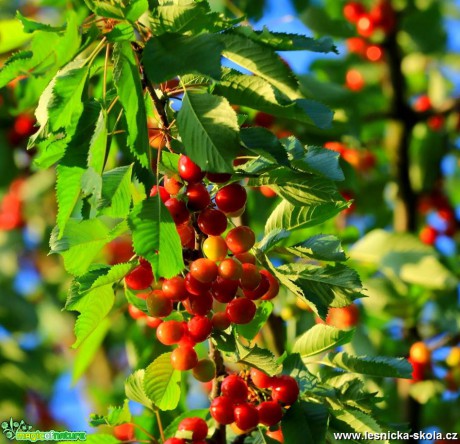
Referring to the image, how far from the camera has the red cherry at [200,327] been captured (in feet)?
4.16

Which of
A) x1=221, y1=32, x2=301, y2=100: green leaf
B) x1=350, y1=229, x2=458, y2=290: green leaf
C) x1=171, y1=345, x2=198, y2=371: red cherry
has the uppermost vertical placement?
x1=221, y1=32, x2=301, y2=100: green leaf

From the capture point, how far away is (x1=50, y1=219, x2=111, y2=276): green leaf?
52.6 inches

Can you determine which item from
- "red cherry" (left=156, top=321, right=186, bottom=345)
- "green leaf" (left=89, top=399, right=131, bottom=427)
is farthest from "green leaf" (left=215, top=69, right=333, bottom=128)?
"green leaf" (left=89, top=399, right=131, bottom=427)

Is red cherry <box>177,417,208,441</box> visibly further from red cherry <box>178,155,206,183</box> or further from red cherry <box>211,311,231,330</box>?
red cherry <box>178,155,206,183</box>

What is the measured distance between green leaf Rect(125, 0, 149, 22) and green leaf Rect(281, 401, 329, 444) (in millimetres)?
736

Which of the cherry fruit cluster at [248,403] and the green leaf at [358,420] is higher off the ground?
the cherry fruit cluster at [248,403]

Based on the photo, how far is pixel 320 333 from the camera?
58.3 inches

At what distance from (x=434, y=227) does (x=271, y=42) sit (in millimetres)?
2603

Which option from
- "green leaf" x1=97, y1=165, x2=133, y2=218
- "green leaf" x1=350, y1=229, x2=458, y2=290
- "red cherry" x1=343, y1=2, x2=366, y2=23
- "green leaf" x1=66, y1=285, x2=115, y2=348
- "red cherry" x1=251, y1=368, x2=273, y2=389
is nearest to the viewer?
"green leaf" x1=97, y1=165, x2=133, y2=218

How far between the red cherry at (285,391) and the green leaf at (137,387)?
0.28 meters

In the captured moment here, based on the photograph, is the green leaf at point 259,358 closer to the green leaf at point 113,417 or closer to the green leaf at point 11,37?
the green leaf at point 113,417

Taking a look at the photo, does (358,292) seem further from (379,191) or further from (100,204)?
(379,191)

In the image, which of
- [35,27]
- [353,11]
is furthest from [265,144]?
[353,11]

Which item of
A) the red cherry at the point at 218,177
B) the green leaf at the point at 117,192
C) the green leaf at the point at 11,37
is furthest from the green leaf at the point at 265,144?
the green leaf at the point at 11,37
